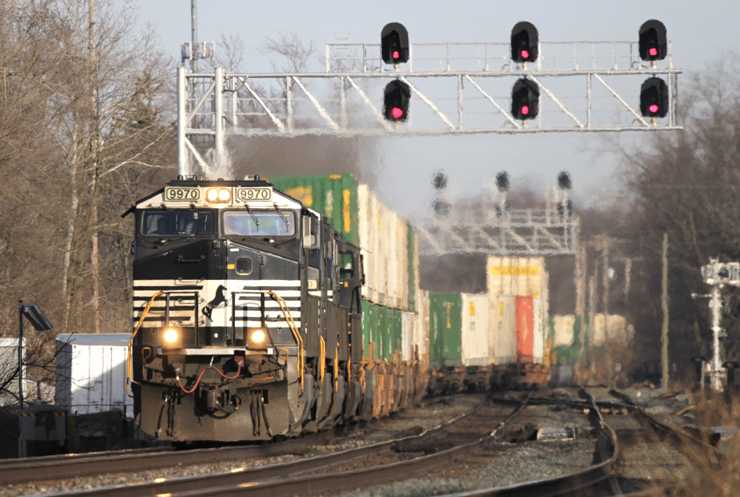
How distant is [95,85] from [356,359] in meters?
16.5

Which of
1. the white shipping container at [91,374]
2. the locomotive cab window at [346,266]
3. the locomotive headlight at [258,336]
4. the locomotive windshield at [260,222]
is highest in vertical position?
the locomotive windshield at [260,222]

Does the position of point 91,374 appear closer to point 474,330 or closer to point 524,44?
point 524,44

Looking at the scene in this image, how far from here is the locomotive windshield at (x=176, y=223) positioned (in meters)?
13.7

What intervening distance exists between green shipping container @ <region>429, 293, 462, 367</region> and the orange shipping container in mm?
8156

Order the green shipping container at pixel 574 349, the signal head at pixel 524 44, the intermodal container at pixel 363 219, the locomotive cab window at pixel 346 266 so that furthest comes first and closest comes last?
1. the green shipping container at pixel 574 349
2. the intermodal container at pixel 363 219
3. the signal head at pixel 524 44
4. the locomotive cab window at pixel 346 266

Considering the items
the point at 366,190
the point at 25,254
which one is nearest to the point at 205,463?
the point at 366,190

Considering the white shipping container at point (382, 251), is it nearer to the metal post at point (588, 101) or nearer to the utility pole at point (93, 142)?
the metal post at point (588, 101)

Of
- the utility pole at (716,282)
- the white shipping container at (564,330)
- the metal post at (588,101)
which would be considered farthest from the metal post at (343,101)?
the white shipping container at (564,330)

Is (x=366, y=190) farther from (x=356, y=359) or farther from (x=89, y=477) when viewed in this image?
(x=89, y=477)

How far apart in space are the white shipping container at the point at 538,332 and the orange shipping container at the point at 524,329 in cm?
57

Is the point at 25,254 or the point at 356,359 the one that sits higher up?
the point at 25,254

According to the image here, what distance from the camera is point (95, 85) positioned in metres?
31.3

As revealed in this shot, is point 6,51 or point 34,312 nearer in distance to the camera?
point 34,312

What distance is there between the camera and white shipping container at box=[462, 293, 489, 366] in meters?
36.6
